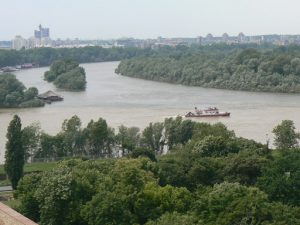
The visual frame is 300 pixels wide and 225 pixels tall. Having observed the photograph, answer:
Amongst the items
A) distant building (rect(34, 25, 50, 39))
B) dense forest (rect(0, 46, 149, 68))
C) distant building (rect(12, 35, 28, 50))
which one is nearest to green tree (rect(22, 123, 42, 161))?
dense forest (rect(0, 46, 149, 68))

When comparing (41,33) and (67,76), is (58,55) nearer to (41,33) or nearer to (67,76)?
(67,76)

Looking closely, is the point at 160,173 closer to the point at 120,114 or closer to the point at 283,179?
the point at 283,179

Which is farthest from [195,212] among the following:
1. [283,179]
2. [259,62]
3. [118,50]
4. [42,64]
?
[118,50]

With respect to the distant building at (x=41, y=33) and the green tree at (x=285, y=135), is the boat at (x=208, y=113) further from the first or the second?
the distant building at (x=41, y=33)

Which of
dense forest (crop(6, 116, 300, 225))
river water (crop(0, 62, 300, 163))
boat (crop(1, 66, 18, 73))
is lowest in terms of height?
boat (crop(1, 66, 18, 73))

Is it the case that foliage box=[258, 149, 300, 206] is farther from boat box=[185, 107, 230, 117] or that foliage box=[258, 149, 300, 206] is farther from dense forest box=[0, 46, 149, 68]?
dense forest box=[0, 46, 149, 68]

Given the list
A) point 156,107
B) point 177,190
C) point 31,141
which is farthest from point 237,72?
point 177,190

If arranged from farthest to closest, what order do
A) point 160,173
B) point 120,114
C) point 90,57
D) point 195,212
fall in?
point 90,57 < point 120,114 < point 160,173 < point 195,212
